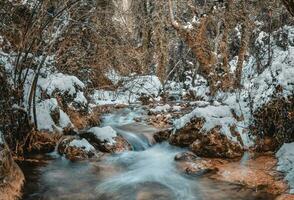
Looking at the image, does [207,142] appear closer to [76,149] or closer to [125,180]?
[125,180]

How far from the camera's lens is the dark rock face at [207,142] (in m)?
7.55

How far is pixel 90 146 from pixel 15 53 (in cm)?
219

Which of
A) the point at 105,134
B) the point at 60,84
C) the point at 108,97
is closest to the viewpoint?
the point at 105,134

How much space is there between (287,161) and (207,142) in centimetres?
148

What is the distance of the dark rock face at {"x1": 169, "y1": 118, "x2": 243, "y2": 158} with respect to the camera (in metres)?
7.55

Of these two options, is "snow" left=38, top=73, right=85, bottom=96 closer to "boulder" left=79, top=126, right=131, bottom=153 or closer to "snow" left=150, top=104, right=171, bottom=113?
"boulder" left=79, top=126, right=131, bottom=153

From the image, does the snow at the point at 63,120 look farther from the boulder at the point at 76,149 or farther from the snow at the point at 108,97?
the snow at the point at 108,97

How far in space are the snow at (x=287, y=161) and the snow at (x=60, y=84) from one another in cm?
498

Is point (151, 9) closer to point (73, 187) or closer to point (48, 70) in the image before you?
point (48, 70)

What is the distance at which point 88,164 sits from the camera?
7.43m

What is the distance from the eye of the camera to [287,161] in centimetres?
681

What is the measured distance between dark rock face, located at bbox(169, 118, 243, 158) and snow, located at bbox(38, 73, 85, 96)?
3.19 m

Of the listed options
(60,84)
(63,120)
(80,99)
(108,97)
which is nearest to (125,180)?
(63,120)

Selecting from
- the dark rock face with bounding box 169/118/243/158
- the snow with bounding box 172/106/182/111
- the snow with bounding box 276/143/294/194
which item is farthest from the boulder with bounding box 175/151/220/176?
the snow with bounding box 172/106/182/111
